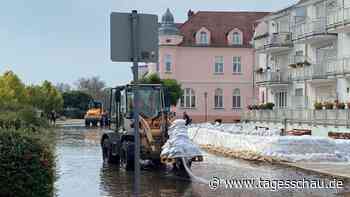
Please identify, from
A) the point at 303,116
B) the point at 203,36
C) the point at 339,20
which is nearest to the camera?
the point at 339,20

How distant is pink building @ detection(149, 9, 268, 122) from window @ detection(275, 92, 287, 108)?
17.9 meters

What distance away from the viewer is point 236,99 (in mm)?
70438

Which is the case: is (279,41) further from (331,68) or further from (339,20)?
(339,20)

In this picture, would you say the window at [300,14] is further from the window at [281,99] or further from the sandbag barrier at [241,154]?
the sandbag barrier at [241,154]

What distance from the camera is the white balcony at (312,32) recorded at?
40.9m

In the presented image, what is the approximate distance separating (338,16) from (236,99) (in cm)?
3227

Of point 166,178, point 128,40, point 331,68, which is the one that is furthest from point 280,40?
point 128,40

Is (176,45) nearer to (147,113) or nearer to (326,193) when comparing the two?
(147,113)

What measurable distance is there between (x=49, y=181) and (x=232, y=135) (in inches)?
690

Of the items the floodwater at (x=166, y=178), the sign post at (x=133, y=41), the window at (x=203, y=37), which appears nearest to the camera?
the sign post at (x=133, y=41)

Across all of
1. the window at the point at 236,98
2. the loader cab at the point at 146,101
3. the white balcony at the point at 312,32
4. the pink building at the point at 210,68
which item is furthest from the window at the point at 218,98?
the loader cab at the point at 146,101

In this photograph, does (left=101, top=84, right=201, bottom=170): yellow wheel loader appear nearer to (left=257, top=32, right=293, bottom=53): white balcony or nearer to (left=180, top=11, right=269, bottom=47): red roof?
(left=257, top=32, right=293, bottom=53): white balcony

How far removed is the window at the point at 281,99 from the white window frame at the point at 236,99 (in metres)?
18.1

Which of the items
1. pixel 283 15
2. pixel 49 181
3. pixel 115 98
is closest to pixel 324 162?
pixel 115 98
